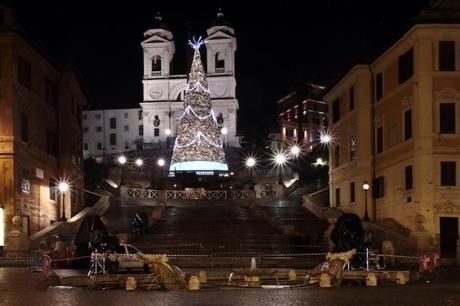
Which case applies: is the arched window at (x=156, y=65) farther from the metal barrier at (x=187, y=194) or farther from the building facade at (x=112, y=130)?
the metal barrier at (x=187, y=194)

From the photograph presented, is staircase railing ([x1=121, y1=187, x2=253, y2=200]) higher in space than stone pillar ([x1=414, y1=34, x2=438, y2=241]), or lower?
lower

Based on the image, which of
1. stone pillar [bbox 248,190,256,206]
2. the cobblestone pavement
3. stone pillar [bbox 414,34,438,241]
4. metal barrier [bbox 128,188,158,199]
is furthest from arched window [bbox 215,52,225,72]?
the cobblestone pavement

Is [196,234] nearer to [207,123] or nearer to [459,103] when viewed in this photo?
[459,103]

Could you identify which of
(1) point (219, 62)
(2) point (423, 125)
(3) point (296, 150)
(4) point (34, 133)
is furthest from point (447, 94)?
(1) point (219, 62)

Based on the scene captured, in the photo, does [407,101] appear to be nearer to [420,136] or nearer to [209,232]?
[420,136]

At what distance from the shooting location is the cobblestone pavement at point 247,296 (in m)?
18.0

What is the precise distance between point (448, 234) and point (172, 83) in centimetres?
9835

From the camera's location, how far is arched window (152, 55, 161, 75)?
132625mm

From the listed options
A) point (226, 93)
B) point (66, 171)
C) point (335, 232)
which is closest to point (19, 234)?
point (66, 171)

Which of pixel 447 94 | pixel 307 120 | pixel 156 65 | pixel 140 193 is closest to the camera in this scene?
pixel 447 94

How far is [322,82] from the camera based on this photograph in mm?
153625

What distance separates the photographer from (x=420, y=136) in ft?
129

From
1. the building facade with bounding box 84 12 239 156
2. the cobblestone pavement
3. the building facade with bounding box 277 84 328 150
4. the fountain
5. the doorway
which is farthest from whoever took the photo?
the building facade with bounding box 277 84 328 150

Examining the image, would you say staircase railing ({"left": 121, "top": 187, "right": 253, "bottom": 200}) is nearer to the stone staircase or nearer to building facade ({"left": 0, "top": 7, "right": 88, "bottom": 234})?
the stone staircase
